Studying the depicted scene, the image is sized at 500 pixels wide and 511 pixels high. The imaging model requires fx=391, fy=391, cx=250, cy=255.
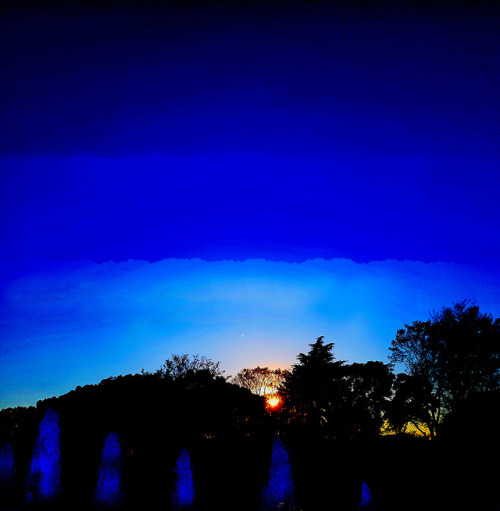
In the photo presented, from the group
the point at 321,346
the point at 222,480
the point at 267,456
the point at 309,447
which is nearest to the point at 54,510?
the point at 222,480

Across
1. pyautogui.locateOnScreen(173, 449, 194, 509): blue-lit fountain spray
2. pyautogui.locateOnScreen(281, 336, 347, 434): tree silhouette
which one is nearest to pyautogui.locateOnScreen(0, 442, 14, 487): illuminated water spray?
pyautogui.locateOnScreen(173, 449, 194, 509): blue-lit fountain spray

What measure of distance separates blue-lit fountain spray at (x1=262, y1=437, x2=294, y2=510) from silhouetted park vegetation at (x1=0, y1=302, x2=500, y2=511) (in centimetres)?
139

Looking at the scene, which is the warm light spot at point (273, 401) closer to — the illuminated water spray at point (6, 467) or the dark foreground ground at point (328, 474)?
the dark foreground ground at point (328, 474)

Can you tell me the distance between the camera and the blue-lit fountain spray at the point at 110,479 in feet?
59.8

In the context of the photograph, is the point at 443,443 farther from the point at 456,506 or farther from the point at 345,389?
the point at 345,389

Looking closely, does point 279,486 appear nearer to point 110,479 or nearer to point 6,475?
point 110,479

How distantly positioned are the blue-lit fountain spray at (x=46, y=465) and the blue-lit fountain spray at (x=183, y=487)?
5655 millimetres

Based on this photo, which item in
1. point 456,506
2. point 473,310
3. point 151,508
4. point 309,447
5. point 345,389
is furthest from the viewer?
point 345,389

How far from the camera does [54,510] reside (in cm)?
1766

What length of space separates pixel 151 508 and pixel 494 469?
21.3 meters

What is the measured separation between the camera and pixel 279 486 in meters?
17.2

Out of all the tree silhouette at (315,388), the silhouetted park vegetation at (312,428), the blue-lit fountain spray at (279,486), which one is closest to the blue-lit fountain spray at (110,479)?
the silhouetted park vegetation at (312,428)

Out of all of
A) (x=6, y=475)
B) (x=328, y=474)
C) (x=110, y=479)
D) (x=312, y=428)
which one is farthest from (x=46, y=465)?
(x=312, y=428)

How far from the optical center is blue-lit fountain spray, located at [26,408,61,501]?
58.3ft
